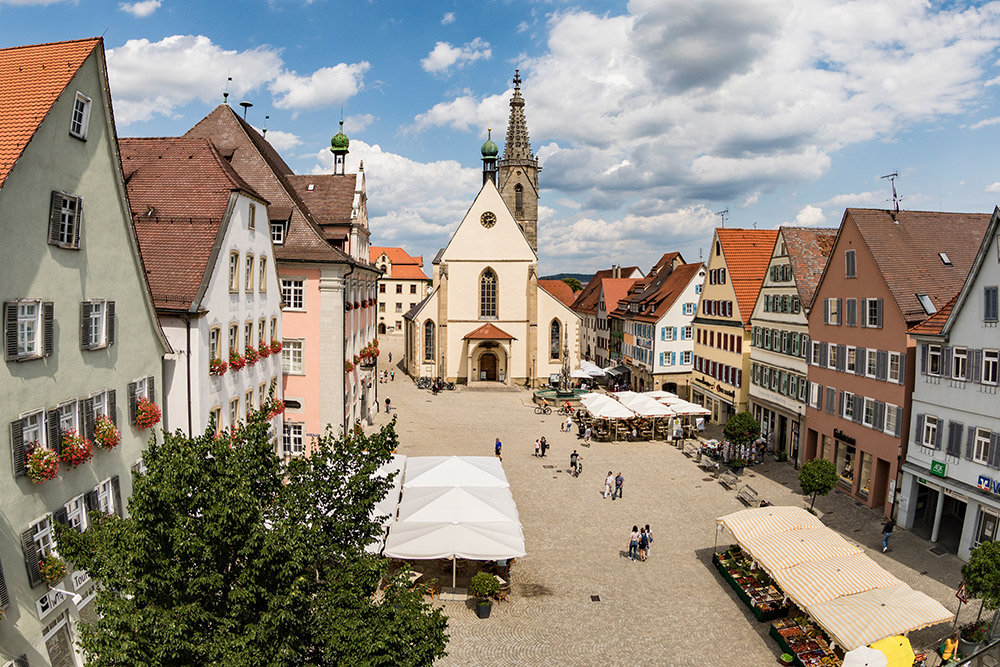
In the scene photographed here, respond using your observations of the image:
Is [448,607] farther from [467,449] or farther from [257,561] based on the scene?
[467,449]

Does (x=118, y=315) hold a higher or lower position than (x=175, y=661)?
higher

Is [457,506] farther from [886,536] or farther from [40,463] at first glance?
[886,536]

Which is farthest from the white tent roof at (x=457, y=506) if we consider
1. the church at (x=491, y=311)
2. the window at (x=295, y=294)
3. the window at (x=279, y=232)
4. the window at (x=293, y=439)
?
the church at (x=491, y=311)

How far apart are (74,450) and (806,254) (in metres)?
32.6

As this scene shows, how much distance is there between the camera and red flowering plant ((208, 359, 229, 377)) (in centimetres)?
1867

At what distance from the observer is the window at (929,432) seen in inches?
890

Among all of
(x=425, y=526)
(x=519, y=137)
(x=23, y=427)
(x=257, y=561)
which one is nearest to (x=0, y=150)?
(x=23, y=427)

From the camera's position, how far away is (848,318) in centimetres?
2819

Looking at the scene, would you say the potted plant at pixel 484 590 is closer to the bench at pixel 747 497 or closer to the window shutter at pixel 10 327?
the window shutter at pixel 10 327

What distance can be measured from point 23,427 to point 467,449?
84.6ft

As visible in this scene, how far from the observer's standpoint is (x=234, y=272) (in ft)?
67.1

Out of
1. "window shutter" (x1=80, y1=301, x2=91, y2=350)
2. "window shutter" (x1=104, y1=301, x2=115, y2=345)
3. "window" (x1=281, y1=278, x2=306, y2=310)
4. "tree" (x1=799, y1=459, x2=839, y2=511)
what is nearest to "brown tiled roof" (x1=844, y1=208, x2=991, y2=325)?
"tree" (x1=799, y1=459, x2=839, y2=511)

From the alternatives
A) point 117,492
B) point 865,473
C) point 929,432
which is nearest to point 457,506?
point 117,492

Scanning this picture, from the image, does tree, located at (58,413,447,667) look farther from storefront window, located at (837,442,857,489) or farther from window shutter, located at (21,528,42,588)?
storefront window, located at (837,442,857,489)
